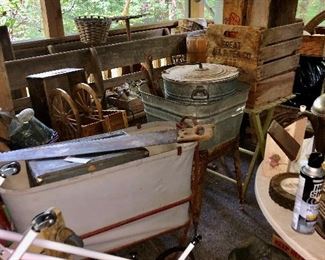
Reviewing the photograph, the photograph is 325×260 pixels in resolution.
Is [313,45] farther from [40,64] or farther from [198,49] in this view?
[40,64]

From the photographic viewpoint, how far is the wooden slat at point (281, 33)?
1940mm

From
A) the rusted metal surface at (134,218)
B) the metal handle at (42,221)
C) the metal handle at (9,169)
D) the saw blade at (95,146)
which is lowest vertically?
the rusted metal surface at (134,218)

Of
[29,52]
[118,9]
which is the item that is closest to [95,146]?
[29,52]

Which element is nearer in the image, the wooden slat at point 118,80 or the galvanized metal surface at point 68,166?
the galvanized metal surface at point 68,166

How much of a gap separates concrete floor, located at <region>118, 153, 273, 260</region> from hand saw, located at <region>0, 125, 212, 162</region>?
828 millimetres

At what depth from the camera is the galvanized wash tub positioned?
1.69 metres

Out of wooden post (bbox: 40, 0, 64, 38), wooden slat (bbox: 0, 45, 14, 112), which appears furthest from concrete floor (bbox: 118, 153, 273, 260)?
wooden post (bbox: 40, 0, 64, 38)

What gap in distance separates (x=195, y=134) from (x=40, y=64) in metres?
1.25

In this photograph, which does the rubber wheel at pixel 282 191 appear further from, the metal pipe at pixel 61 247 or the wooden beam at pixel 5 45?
the wooden beam at pixel 5 45

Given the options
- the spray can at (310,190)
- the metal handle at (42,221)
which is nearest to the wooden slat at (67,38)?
the metal handle at (42,221)

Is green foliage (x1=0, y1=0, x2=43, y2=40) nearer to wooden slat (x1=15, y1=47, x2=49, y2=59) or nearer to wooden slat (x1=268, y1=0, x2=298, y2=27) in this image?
wooden slat (x1=15, y1=47, x2=49, y2=59)

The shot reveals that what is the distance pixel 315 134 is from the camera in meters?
1.16

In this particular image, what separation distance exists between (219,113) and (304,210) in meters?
0.93

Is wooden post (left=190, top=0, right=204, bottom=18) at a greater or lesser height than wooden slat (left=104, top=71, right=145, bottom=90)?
greater
